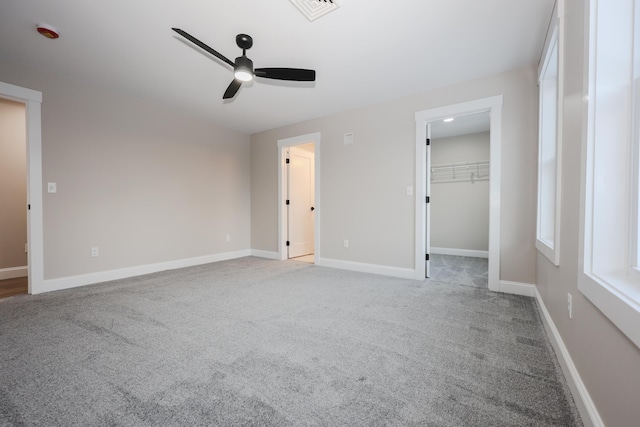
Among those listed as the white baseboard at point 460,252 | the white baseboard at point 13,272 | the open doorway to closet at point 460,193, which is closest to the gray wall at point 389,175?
the open doorway to closet at point 460,193

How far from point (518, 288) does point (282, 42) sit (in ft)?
11.6

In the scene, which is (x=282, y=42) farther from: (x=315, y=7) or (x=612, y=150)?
(x=612, y=150)

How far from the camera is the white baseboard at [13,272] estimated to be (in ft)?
11.9

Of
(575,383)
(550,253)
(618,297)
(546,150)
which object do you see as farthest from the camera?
(546,150)

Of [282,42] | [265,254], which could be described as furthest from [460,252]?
[282,42]

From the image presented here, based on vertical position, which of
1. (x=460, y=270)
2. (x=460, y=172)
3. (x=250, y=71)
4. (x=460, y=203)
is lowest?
(x=460, y=270)

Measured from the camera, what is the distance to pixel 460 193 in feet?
17.8

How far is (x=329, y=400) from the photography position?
4.25 feet

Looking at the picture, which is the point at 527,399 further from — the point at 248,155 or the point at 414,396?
the point at 248,155

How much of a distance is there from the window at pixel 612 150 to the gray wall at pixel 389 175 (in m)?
1.91

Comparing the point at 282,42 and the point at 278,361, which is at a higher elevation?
the point at 282,42

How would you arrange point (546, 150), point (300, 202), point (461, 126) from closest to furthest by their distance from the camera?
point (546, 150), point (461, 126), point (300, 202)

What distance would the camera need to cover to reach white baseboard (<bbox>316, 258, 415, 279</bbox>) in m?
3.61

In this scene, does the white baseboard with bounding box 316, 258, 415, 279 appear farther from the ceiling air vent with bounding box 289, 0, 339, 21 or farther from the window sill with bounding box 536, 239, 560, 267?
the ceiling air vent with bounding box 289, 0, 339, 21
